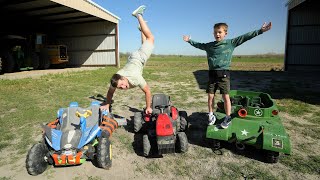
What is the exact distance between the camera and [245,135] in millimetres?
4305

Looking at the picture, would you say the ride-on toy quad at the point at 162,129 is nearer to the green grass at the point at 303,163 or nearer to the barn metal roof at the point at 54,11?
the green grass at the point at 303,163

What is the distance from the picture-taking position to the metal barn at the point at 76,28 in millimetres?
22266

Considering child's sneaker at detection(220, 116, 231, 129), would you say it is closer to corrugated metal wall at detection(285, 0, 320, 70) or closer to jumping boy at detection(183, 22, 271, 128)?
jumping boy at detection(183, 22, 271, 128)

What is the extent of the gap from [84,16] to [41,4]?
185 inches

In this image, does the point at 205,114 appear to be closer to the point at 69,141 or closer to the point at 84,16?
the point at 69,141

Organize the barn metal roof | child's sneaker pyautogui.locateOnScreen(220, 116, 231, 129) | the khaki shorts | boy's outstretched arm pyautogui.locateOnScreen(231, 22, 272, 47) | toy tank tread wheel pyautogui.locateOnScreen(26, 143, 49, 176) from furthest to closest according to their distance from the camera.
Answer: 1. the barn metal roof
2. the khaki shorts
3. boy's outstretched arm pyautogui.locateOnScreen(231, 22, 272, 47)
4. child's sneaker pyautogui.locateOnScreen(220, 116, 231, 129)
5. toy tank tread wheel pyautogui.locateOnScreen(26, 143, 49, 176)

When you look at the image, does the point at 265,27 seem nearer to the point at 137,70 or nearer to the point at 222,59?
the point at 222,59

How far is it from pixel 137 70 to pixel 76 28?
79.1 ft

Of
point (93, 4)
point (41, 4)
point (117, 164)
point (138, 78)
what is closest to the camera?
Answer: point (117, 164)

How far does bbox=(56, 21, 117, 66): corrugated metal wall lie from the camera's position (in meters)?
26.4

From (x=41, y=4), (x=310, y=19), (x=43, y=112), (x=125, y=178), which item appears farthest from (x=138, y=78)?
(x=310, y=19)

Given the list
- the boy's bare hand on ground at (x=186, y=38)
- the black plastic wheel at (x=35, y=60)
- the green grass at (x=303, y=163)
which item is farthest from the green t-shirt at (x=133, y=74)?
the black plastic wheel at (x=35, y=60)

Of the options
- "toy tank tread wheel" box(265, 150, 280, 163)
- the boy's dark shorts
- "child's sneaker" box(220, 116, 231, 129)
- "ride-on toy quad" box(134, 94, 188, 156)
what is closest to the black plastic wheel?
"ride-on toy quad" box(134, 94, 188, 156)

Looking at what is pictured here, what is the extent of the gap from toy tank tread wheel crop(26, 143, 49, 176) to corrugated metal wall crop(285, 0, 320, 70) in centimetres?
2390
